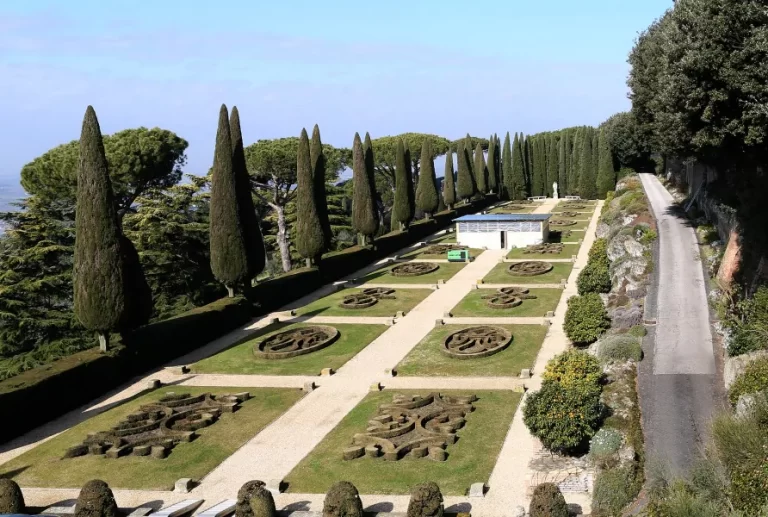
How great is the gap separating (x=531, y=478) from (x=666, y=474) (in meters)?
3.39

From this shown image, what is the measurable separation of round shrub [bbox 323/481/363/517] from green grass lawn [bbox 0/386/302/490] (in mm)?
5679

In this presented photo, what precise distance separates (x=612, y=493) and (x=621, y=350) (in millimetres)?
9112

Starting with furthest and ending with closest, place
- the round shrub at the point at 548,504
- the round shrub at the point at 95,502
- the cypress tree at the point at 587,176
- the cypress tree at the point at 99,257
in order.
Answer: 1. the cypress tree at the point at 587,176
2. the cypress tree at the point at 99,257
3. the round shrub at the point at 95,502
4. the round shrub at the point at 548,504

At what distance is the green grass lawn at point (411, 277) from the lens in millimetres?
44562

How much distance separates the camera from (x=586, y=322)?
27297mm

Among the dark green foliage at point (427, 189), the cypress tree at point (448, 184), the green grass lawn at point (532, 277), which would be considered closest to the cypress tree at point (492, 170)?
the cypress tree at point (448, 184)

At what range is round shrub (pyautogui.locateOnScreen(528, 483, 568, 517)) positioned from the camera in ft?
43.6

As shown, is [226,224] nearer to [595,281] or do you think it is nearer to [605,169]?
[595,281]

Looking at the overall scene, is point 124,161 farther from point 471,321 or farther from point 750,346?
point 750,346

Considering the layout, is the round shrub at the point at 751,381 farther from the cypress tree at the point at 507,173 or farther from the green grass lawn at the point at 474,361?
the cypress tree at the point at 507,173

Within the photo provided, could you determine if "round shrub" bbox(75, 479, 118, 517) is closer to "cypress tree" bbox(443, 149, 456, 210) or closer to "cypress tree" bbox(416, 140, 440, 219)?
"cypress tree" bbox(416, 140, 440, 219)

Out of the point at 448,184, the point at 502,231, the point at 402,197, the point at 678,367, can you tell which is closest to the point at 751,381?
the point at 678,367

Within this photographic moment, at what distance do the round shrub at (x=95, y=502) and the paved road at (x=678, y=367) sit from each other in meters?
13.0

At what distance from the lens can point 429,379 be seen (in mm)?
25062
